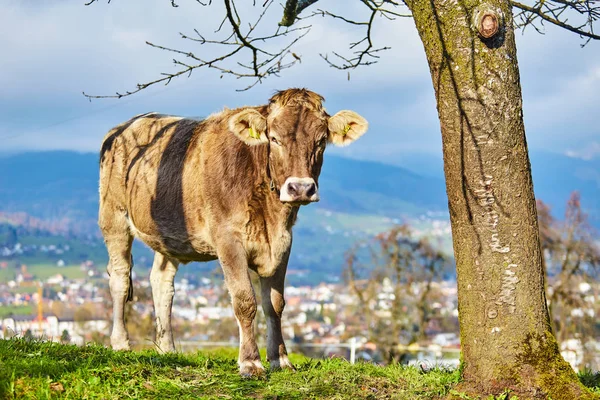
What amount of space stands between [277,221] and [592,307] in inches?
907

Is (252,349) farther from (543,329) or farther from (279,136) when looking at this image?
(543,329)

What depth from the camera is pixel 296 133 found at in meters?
7.92

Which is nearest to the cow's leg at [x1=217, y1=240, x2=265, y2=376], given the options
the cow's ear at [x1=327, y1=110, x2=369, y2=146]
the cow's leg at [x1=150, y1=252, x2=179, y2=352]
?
the cow's ear at [x1=327, y1=110, x2=369, y2=146]

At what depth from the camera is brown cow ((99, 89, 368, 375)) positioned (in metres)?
7.93

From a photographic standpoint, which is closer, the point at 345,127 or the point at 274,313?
the point at 345,127

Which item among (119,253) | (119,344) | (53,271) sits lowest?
(119,344)

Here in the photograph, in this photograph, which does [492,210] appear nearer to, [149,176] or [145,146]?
[149,176]

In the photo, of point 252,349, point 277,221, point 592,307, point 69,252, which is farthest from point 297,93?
point 69,252

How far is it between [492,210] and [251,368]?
286 cm

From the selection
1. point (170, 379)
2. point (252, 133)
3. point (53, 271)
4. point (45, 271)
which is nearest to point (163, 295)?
point (252, 133)

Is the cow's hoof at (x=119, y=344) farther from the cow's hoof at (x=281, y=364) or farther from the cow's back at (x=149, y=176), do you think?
the cow's hoof at (x=281, y=364)

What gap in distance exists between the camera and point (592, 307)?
92.5 feet

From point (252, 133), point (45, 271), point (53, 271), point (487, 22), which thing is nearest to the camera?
point (487, 22)

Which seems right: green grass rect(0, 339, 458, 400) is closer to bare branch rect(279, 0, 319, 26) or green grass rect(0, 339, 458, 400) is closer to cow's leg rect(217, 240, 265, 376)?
cow's leg rect(217, 240, 265, 376)
